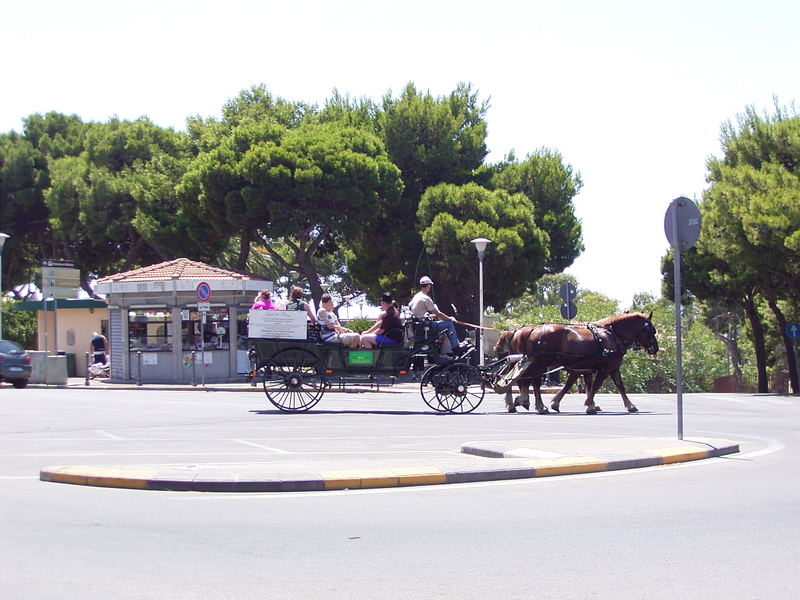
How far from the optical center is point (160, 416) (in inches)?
722

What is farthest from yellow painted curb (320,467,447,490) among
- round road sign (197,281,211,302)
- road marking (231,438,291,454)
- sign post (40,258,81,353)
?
sign post (40,258,81,353)

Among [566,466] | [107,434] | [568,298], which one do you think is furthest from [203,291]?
[566,466]

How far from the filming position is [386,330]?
60.7 feet

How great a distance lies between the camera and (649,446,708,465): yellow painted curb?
11.2m

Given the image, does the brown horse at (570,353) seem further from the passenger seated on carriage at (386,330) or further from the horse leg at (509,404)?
the passenger seated on carriage at (386,330)

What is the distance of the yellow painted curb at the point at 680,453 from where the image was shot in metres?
11.2

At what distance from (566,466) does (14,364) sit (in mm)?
23670

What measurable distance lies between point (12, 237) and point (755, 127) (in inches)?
1552

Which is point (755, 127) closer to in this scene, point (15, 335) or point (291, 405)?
point (291, 405)

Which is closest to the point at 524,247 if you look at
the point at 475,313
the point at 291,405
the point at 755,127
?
the point at 475,313

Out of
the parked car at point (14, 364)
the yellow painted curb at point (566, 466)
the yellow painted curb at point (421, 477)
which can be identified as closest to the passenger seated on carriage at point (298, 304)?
the yellow painted curb at point (566, 466)

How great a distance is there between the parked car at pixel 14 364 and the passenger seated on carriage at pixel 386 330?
16.0 metres

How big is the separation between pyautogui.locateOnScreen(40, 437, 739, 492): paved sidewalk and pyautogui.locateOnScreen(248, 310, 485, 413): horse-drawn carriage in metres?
6.03

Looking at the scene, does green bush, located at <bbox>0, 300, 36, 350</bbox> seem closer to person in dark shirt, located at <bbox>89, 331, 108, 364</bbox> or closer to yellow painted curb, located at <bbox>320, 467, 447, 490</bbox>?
person in dark shirt, located at <bbox>89, 331, 108, 364</bbox>
